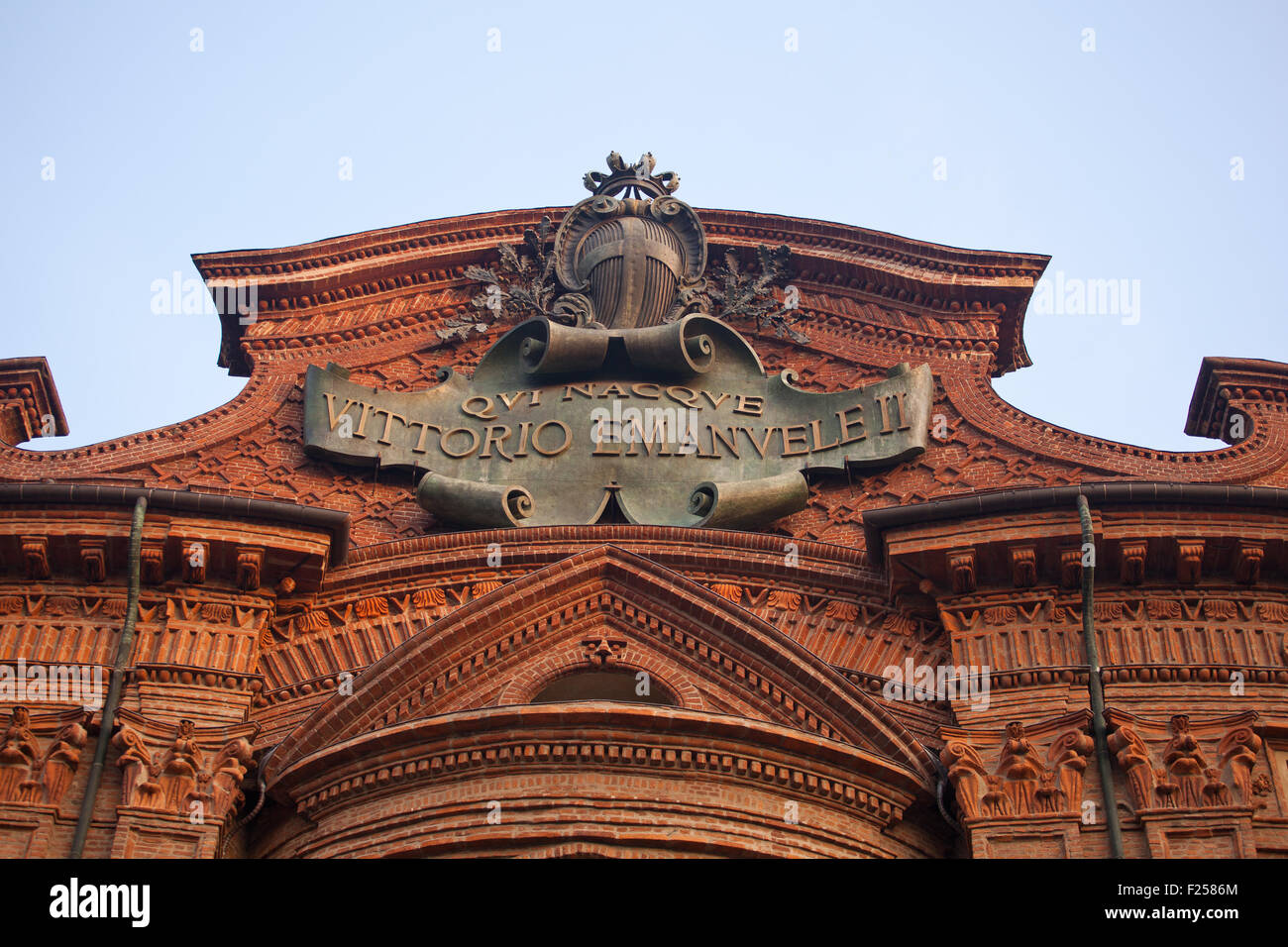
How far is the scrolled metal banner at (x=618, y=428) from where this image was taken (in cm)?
1655

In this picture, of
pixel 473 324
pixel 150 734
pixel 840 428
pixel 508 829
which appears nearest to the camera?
pixel 508 829

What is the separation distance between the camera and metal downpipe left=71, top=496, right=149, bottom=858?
43.4 feet

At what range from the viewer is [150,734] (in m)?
14.0

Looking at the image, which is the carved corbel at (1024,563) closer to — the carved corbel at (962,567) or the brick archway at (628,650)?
the carved corbel at (962,567)

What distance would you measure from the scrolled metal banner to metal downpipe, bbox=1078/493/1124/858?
8.89ft

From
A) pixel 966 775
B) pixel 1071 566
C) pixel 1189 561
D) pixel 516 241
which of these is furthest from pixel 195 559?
pixel 1189 561

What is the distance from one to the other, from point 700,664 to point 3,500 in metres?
6.04

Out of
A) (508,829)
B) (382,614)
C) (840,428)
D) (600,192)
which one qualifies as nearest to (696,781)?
(508,829)

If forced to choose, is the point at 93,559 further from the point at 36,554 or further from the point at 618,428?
the point at 618,428

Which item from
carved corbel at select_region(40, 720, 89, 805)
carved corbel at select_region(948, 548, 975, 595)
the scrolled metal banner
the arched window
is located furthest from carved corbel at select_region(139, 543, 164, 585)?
carved corbel at select_region(948, 548, 975, 595)

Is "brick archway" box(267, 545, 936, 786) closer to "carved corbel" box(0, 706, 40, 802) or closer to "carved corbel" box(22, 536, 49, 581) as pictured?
"carved corbel" box(0, 706, 40, 802)

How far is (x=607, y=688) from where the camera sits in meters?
15.6

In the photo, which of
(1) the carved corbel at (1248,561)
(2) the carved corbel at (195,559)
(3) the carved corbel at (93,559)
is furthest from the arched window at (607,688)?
(1) the carved corbel at (1248,561)
